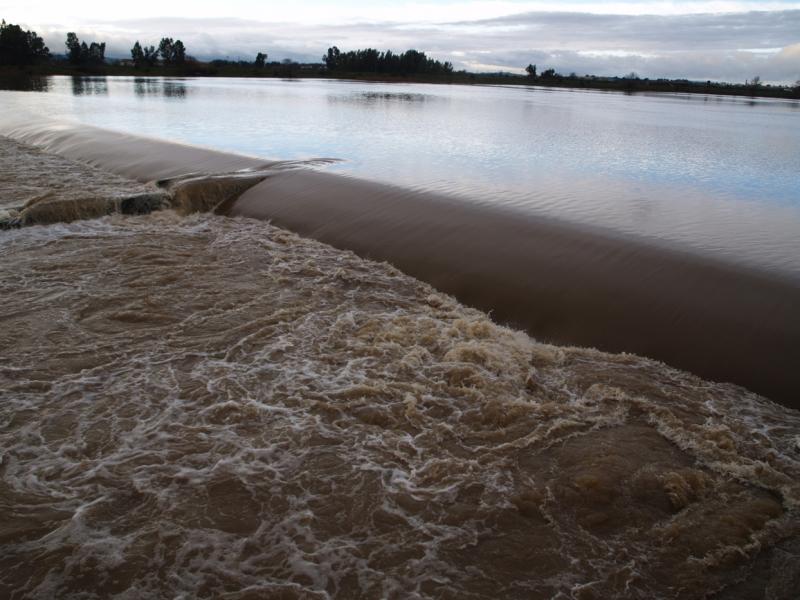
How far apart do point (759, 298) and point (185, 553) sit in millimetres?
5784

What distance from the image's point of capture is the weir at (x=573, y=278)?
213 inches


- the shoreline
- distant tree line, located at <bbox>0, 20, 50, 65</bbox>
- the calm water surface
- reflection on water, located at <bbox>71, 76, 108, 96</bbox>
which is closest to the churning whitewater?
the calm water surface

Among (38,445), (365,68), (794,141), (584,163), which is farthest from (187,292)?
(365,68)

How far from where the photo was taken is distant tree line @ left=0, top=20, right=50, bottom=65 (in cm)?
6738

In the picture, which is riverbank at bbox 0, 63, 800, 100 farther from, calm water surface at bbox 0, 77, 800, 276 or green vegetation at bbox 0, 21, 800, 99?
calm water surface at bbox 0, 77, 800, 276

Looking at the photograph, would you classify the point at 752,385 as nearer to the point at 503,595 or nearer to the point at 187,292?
the point at 503,595

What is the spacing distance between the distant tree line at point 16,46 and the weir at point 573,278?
7613 cm

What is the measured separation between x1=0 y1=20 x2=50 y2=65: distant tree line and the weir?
76.1 m

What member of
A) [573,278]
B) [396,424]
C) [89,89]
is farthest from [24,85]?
[396,424]

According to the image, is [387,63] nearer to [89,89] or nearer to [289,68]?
[289,68]

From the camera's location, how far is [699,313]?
5.82 metres

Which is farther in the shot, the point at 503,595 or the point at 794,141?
the point at 794,141

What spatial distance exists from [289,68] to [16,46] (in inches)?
1733

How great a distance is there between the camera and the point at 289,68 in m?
102
